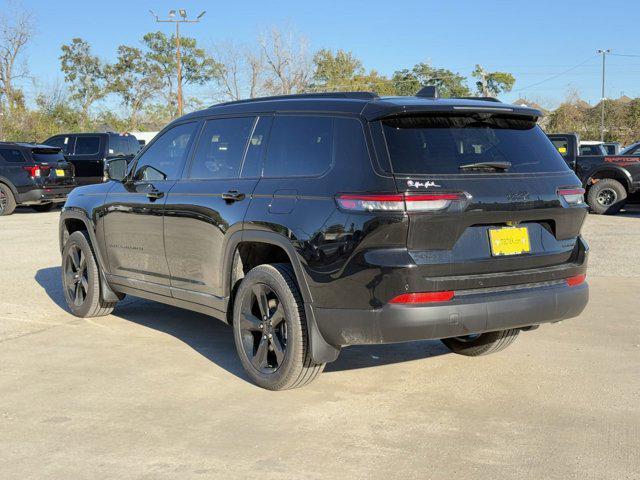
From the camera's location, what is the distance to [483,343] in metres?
5.55

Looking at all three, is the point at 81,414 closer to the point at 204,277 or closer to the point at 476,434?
the point at 204,277

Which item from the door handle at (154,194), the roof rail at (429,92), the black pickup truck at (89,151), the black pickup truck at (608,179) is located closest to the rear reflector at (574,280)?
the roof rail at (429,92)

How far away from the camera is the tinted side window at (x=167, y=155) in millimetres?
5832

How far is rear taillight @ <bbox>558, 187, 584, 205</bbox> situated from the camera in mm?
4636

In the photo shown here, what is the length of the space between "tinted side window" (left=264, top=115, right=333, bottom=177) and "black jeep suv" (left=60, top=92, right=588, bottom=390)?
0.01m

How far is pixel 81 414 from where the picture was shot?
4.44 m

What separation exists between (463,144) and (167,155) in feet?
8.50

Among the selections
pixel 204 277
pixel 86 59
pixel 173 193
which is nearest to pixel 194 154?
pixel 173 193

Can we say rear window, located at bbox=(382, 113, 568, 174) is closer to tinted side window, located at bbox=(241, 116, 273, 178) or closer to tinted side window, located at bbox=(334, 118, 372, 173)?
tinted side window, located at bbox=(334, 118, 372, 173)

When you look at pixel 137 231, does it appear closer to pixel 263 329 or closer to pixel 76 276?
pixel 76 276

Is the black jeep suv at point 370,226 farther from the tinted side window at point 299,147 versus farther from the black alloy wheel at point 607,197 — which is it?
the black alloy wheel at point 607,197

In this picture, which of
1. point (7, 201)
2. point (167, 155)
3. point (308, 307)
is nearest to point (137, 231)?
point (167, 155)

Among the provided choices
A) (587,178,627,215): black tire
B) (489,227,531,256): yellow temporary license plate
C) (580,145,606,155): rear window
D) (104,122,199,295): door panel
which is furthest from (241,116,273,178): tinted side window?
(580,145,606,155): rear window

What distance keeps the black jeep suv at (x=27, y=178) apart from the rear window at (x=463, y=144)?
599 inches
